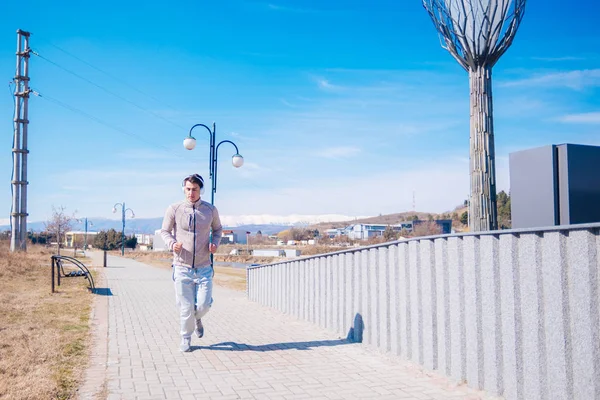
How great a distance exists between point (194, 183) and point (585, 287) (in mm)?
4618

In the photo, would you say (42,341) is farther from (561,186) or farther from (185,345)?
(561,186)

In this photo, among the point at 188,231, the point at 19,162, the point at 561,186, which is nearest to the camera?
the point at 561,186

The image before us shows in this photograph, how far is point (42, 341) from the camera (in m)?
7.10

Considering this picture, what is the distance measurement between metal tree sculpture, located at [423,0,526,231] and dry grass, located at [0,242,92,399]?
20.9ft

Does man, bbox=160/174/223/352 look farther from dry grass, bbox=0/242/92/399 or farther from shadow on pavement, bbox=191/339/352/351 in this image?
Answer: dry grass, bbox=0/242/92/399

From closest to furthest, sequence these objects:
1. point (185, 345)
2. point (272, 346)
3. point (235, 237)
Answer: point (185, 345)
point (272, 346)
point (235, 237)

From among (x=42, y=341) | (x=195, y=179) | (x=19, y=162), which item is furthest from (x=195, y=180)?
(x=19, y=162)

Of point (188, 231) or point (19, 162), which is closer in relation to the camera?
point (188, 231)

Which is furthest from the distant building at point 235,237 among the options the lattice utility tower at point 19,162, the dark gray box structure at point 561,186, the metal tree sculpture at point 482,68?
the dark gray box structure at point 561,186

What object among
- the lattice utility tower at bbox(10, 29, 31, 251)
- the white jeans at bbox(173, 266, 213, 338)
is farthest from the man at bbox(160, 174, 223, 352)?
the lattice utility tower at bbox(10, 29, 31, 251)

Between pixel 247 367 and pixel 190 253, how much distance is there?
5.33 feet

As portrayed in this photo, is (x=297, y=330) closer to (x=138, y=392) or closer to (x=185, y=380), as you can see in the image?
(x=185, y=380)

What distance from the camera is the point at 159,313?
1067 centimetres

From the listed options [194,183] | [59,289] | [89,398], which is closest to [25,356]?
[89,398]
